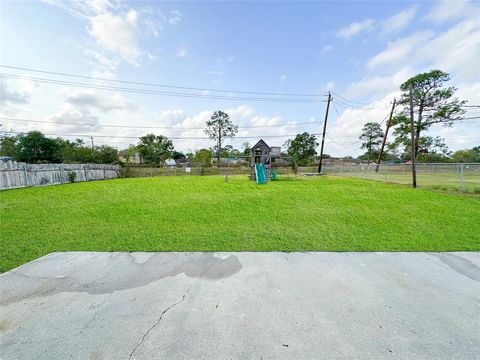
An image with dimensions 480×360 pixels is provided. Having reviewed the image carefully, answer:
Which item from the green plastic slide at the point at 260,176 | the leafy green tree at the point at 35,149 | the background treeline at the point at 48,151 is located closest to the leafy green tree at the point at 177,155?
the background treeline at the point at 48,151

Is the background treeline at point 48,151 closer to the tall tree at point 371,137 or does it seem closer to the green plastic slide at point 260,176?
the green plastic slide at point 260,176

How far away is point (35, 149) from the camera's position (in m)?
33.7

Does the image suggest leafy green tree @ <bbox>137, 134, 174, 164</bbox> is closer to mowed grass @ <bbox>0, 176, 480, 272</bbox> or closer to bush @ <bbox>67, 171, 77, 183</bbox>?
bush @ <bbox>67, 171, 77, 183</bbox>

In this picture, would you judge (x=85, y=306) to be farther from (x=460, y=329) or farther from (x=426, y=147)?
(x=426, y=147)

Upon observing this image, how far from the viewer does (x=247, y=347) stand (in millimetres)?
1543

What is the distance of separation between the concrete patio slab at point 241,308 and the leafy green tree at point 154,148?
153 feet

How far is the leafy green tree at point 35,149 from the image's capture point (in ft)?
107

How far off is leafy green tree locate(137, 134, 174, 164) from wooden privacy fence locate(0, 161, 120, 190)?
2753 cm

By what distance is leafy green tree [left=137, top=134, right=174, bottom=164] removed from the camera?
1816 inches

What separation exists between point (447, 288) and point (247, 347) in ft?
8.09

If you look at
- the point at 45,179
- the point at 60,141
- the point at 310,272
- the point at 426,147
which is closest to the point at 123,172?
the point at 45,179

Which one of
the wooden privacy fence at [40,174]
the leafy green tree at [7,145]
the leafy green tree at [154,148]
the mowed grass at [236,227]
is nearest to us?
the mowed grass at [236,227]

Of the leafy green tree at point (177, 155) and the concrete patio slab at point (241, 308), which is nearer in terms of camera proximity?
the concrete patio slab at point (241, 308)

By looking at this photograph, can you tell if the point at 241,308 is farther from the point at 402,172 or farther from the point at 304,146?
the point at 304,146
